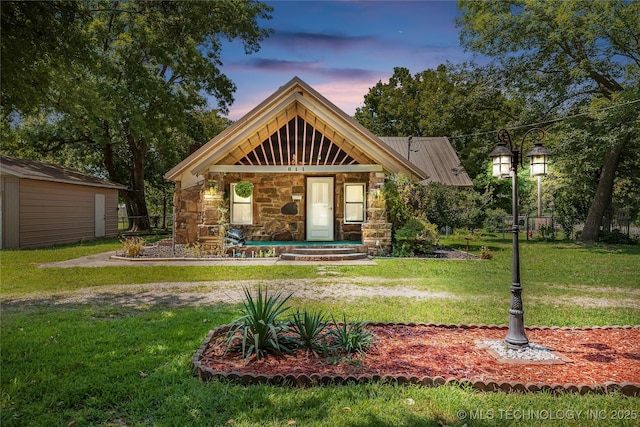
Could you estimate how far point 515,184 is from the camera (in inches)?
192

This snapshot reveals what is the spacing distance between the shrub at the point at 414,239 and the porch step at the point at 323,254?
4.28 feet

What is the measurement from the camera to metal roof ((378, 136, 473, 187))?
24.0m

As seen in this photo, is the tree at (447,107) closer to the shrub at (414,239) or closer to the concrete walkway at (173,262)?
the shrub at (414,239)

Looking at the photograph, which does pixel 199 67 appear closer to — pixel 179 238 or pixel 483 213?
pixel 179 238

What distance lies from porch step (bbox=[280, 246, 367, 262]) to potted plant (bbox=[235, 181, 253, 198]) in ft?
9.63

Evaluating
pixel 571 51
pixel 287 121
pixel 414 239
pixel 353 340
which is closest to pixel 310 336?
pixel 353 340

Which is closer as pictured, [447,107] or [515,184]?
[515,184]

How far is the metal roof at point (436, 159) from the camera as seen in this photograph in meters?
24.0

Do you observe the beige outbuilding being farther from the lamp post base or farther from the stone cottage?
the lamp post base

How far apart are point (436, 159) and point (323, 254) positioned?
14828mm

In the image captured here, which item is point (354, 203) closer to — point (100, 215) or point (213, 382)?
point (213, 382)

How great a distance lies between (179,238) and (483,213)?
486 inches

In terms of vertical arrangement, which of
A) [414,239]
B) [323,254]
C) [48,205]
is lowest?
[323,254]

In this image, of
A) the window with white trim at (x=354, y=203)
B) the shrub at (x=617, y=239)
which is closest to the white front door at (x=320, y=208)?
the window with white trim at (x=354, y=203)
